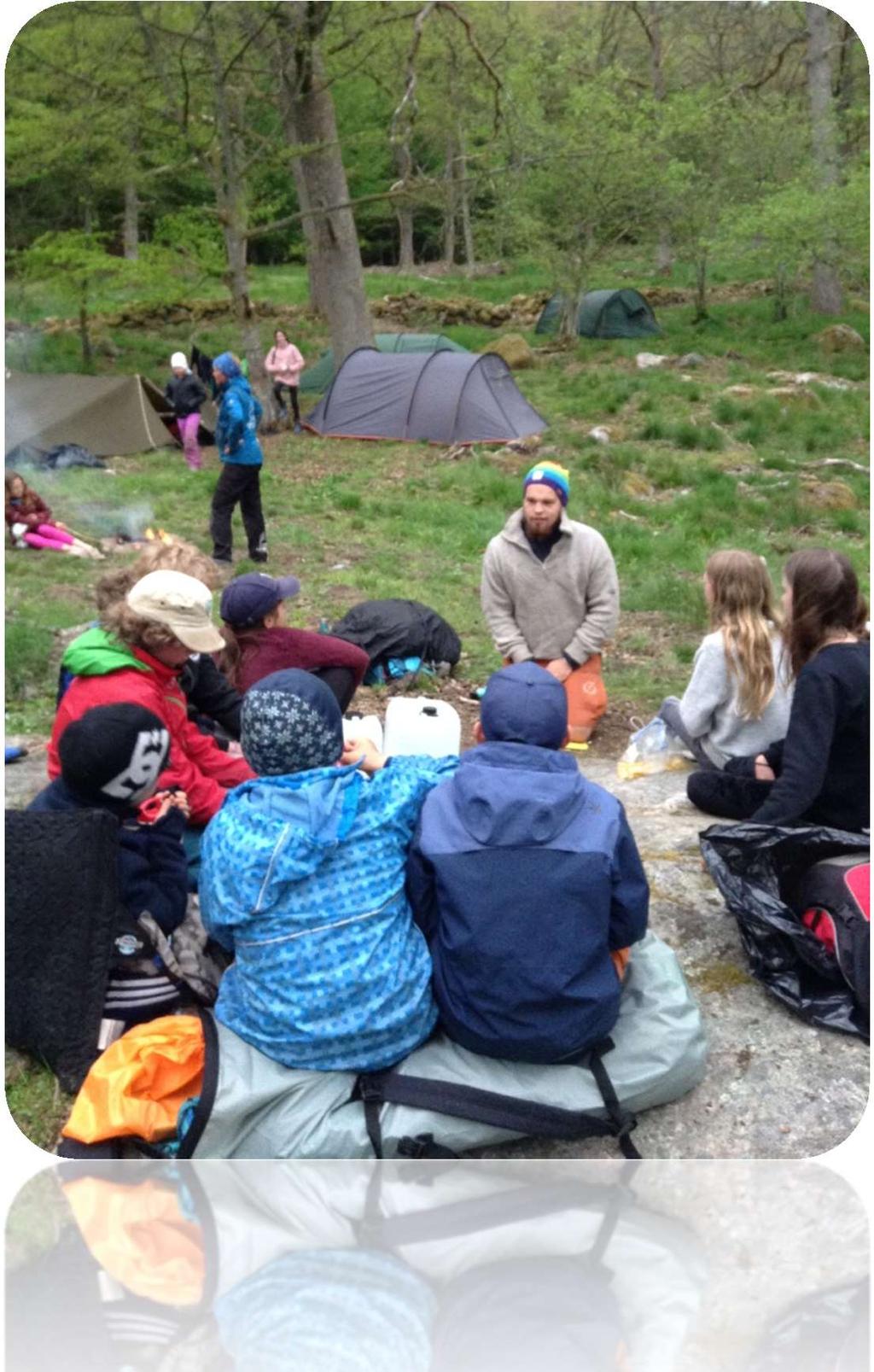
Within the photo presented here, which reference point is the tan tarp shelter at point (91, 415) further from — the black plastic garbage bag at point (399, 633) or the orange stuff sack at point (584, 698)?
the orange stuff sack at point (584, 698)

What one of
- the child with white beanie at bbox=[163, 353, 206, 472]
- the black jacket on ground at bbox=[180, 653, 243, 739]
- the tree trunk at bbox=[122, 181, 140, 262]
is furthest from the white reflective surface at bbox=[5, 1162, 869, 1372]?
the tree trunk at bbox=[122, 181, 140, 262]

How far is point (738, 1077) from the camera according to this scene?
9.16 ft

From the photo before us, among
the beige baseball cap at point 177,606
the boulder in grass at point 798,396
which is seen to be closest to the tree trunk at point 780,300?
the boulder in grass at point 798,396

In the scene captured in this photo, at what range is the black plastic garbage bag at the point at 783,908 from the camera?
2.91m

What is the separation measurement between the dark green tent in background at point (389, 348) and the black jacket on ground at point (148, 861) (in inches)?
491

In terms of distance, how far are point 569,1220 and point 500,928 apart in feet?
1.88

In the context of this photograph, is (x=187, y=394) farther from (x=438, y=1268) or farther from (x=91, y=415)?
(x=438, y=1268)

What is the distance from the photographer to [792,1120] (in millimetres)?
2688

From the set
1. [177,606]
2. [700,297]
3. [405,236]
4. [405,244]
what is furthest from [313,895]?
[405,244]

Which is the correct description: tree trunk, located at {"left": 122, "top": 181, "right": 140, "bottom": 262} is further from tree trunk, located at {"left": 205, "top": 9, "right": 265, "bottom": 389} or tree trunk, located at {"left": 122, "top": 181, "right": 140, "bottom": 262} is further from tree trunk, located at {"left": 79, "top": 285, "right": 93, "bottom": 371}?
tree trunk, located at {"left": 205, "top": 9, "right": 265, "bottom": 389}

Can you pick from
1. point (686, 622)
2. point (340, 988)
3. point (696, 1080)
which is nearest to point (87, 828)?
point (340, 988)

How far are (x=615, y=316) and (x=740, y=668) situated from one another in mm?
13942

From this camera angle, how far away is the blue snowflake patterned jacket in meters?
2.48

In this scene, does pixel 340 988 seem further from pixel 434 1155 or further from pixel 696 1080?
pixel 696 1080
